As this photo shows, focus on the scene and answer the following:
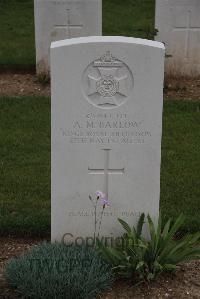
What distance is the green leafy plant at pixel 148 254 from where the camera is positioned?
4059 mm

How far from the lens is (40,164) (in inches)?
250

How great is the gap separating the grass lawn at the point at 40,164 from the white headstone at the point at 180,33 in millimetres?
1160

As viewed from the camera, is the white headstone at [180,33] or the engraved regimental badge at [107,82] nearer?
the engraved regimental badge at [107,82]

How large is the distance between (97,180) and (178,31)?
5193 mm

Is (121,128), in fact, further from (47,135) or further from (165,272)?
(47,135)

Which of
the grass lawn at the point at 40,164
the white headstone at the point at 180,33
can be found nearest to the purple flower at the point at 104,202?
the grass lawn at the point at 40,164

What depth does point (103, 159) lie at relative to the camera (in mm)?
4316

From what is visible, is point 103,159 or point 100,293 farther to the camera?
point 103,159

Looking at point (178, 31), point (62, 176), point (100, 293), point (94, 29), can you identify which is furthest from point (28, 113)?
point (100, 293)

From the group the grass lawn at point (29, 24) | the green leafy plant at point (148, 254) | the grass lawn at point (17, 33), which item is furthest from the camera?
the grass lawn at point (29, 24)

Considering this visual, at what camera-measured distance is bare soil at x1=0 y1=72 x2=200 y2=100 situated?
28.7 feet

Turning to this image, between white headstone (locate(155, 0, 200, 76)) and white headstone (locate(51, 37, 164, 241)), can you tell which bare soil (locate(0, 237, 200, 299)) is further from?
white headstone (locate(155, 0, 200, 76))

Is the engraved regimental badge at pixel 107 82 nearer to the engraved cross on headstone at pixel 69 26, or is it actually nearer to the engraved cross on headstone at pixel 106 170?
the engraved cross on headstone at pixel 106 170

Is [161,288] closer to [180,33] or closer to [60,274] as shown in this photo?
[60,274]
